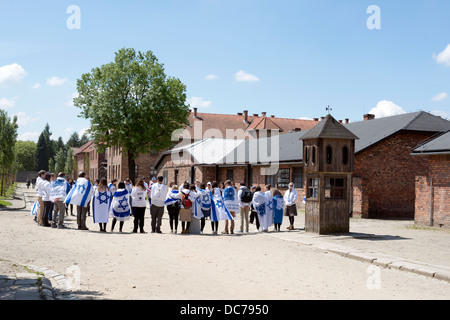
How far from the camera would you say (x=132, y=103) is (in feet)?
134

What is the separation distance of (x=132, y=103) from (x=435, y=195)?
91.4ft

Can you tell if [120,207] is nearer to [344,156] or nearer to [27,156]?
[344,156]

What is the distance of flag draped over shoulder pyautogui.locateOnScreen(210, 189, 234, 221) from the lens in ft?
53.8

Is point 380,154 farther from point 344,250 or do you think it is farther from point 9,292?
point 9,292

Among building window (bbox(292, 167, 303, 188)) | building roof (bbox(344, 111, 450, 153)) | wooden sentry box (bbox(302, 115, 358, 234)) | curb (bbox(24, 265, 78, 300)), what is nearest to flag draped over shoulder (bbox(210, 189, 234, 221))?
wooden sentry box (bbox(302, 115, 358, 234))

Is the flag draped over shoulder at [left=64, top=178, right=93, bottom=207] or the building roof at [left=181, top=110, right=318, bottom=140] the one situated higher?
the building roof at [left=181, top=110, right=318, bottom=140]

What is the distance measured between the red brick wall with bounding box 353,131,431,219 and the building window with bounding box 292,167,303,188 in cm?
472

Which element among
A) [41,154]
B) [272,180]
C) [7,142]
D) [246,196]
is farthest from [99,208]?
[41,154]

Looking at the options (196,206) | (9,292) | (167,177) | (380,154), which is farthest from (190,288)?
(167,177)

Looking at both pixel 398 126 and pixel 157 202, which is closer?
pixel 157 202

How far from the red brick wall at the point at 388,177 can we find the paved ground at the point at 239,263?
340 inches

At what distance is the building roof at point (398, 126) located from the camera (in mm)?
25406

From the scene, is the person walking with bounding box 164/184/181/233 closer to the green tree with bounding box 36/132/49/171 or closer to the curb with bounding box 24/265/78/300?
the curb with bounding box 24/265/78/300

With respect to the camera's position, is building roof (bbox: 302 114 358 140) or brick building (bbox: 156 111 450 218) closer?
building roof (bbox: 302 114 358 140)
